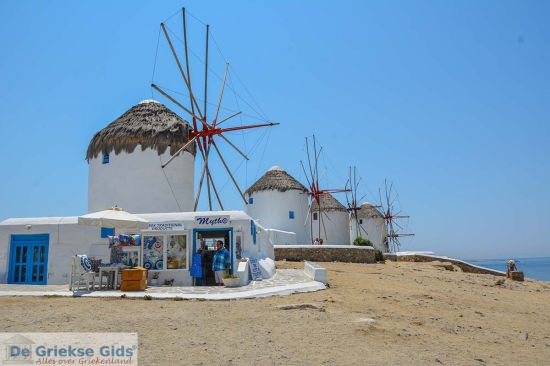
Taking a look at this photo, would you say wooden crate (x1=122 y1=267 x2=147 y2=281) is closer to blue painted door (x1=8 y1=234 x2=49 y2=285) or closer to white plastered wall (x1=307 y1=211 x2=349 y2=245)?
blue painted door (x1=8 y1=234 x2=49 y2=285)

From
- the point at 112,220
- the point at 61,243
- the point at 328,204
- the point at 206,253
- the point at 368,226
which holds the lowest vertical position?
the point at 206,253

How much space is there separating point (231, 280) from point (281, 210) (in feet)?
57.4

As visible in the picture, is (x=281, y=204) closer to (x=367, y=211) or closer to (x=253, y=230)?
(x=367, y=211)

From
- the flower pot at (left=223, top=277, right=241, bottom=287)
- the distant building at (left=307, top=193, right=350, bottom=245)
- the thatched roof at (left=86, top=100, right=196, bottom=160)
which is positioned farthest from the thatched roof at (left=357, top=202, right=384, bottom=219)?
the flower pot at (left=223, top=277, right=241, bottom=287)

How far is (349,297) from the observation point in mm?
10680

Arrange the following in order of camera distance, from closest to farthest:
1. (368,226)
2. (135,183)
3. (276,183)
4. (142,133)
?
1. (135,183)
2. (142,133)
3. (276,183)
4. (368,226)

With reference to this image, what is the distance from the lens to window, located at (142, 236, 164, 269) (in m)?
13.1

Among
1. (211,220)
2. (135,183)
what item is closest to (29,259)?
(135,183)

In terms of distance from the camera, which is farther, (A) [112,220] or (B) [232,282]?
(A) [112,220]

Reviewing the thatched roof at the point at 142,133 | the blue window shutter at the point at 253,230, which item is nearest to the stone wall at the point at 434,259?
the thatched roof at the point at 142,133

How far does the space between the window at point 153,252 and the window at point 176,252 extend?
196mm

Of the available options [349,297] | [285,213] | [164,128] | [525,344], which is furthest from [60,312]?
[285,213]

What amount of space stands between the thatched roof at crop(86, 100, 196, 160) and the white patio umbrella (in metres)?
6.24

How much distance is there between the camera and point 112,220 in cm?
1215
